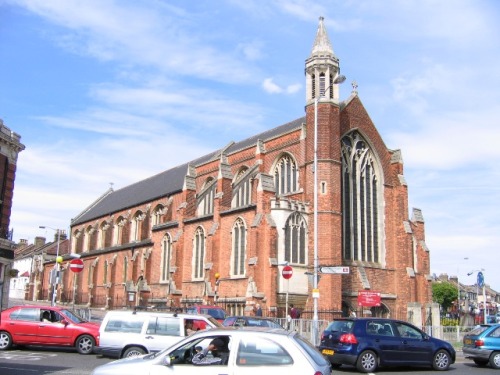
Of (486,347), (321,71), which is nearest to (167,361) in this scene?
(486,347)

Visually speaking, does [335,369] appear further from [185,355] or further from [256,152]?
[256,152]

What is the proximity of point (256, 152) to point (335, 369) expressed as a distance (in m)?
24.7

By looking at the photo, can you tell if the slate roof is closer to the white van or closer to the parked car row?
the parked car row

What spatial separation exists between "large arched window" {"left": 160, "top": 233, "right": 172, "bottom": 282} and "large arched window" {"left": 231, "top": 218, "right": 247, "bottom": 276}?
28.6ft

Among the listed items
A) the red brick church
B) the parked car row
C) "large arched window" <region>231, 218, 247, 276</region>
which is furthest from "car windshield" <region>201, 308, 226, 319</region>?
"large arched window" <region>231, 218, 247, 276</region>

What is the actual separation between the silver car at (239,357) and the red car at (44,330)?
967 centimetres

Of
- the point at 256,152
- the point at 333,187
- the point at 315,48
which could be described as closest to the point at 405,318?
the point at 333,187

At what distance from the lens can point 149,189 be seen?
56312 mm

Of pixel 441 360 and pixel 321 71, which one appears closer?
pixel 441 360

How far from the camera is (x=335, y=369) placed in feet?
48.8

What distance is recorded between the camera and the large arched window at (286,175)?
35.4 meters

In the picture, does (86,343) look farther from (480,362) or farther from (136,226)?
(136,226)

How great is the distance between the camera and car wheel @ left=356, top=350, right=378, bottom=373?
547 inches

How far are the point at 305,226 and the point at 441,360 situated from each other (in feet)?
58.1
